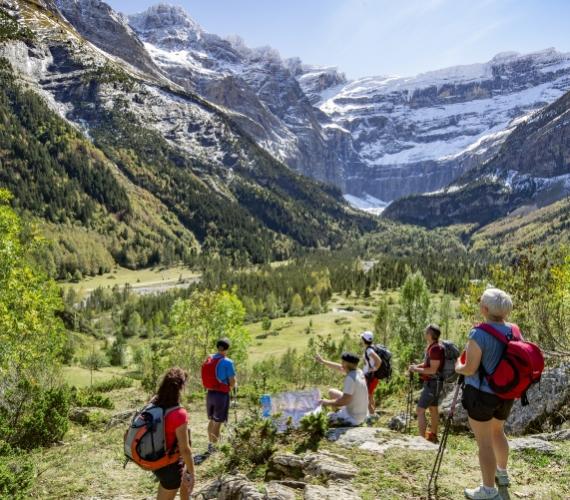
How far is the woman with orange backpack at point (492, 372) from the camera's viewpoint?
25.6 ft

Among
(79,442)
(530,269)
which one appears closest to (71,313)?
(79,442)

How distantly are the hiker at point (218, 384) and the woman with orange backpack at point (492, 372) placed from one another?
779 cm

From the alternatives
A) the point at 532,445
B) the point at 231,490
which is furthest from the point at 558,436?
the point at 231,490

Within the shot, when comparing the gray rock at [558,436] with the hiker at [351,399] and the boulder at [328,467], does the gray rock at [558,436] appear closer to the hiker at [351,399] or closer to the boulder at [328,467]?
the hiker at [351,399]

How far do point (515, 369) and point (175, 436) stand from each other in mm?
5666

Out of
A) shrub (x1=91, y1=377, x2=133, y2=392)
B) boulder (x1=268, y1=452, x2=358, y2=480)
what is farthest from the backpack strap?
shrub (x1=91, y1=377, x2=133, y2=392)

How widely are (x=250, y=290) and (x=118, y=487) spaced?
516 feet

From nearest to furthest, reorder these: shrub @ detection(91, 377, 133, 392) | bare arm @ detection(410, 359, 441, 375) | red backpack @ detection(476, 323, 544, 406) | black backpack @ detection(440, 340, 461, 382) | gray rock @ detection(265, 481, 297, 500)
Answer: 1. red backpack @ detection(476, 323, 544, 406)
2. gray rock @ detection(265, 481, 297, 500)
3. bare arm @ detection(410, 359, 441, 375)
4. black backpack @ detection(440, 340, 461, 382)
5. shrub @ detection(91, 377, 133, 392)

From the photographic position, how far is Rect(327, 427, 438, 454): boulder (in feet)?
38.1

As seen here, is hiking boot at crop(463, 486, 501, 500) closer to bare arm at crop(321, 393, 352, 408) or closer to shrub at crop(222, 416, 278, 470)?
shrub at crop(222, 416, 278, 470)

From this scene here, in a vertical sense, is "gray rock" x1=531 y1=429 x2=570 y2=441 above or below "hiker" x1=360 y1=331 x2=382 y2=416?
below

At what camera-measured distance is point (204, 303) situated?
1900 inches

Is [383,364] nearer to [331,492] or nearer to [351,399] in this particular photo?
[351,399]

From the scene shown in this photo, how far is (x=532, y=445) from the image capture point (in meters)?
11.9
